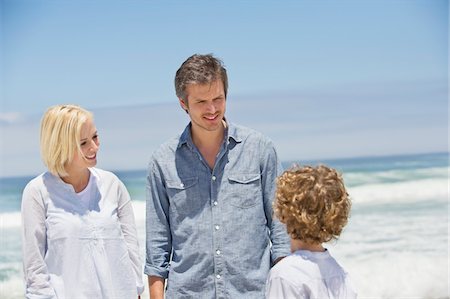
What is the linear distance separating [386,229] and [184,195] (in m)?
9.68

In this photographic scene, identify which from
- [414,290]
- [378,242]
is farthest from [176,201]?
[378,242]

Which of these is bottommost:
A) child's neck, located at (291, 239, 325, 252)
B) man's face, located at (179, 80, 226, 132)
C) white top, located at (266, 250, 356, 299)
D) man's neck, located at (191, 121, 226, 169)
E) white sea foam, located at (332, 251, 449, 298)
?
white sea foam, located at (332, 251, 449, 298)

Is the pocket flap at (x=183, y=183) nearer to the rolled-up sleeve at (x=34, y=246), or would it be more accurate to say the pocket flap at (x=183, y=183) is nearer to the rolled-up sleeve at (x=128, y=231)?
the rolled-up sleeve at (x=128, y=231)

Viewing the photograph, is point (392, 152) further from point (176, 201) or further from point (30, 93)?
point (176, 201)

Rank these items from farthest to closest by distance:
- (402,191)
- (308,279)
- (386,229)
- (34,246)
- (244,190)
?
(402,191)
(386,229)
(244,190)
(34,246)
(308,279)

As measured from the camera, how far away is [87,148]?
2822 millimetres

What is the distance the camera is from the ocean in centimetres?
858

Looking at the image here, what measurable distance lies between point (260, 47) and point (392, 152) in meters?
5.01

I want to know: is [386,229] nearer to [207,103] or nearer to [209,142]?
[209,142]

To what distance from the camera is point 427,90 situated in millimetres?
24016

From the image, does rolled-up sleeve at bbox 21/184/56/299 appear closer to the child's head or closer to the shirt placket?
the shirt placket

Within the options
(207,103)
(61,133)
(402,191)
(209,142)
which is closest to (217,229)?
(209,142)

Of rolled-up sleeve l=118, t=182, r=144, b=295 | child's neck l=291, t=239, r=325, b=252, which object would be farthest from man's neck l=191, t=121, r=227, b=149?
child's neck l=291, t=239, r=325, b=252

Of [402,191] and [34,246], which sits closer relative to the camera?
[34,246]
